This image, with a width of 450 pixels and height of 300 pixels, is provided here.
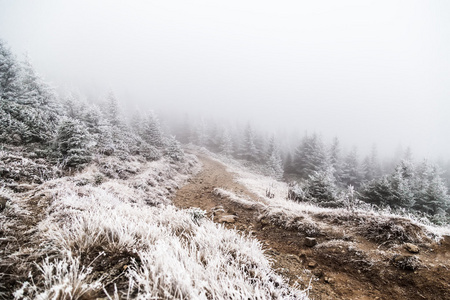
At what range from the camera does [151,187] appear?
436 inches

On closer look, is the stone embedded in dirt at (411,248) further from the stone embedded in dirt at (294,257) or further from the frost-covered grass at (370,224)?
the stone embedded in dirt at (294,257)

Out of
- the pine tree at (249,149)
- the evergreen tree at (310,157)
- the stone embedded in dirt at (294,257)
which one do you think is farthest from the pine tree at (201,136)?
the stone embedded in dirt at (294,257)

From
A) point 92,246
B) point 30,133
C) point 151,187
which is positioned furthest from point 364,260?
point 30,133

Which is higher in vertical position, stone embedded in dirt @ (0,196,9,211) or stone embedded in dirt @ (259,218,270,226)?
stone embedded in dirt @ (0,196,9,211)

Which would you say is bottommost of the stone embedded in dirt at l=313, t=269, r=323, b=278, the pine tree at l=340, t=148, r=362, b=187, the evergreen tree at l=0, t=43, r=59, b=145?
the pine tree at l=340, t=148, r=362, b=187

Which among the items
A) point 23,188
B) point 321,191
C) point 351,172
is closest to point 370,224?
point 321,191

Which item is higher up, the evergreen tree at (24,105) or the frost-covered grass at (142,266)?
the evergreen tree at (24,105)

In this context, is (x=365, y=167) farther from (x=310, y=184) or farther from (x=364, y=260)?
(x=364, y=260)

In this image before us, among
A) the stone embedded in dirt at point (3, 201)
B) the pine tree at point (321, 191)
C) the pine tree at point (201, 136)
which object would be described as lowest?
the pine tree at point (201, 136)

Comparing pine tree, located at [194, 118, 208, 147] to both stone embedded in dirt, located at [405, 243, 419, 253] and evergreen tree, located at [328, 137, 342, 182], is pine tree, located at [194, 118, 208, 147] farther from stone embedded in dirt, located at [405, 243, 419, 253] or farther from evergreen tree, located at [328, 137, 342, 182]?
stone embedded in dirt, located at [405, 243, 419, 253]

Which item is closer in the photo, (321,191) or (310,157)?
(321,191)

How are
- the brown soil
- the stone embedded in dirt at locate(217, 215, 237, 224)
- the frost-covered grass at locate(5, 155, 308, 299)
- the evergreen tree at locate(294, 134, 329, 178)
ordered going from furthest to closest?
the evergreen tree at locate(294, 134, 329, 178) < the stone embedded in dirt at locate(217, 215, 237, 224) < the brown soil < the frost-covered grass at locate(5, 155, 308, 299)

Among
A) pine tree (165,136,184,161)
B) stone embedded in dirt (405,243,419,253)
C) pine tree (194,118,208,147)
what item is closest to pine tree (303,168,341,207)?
stone embedded in dirt (405,243,419,253)

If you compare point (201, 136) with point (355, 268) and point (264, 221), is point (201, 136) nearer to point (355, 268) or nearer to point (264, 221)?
point (264, 221)
